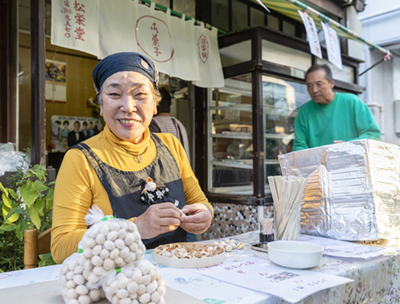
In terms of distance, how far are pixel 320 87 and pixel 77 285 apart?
2.93 meters

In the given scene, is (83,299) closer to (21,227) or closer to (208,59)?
(21,227)

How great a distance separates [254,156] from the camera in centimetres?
365

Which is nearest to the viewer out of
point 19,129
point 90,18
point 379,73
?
point 90,18

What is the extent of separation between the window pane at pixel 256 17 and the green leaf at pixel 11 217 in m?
3.58

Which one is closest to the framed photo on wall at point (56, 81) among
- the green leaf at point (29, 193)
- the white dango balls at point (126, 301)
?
the green leaf at point (29, 193)

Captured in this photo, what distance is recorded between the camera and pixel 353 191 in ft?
5.01

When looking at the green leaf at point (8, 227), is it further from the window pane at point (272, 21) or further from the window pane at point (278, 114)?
the window pane at point (272, 21)

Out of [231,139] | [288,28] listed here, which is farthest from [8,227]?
[288,28]

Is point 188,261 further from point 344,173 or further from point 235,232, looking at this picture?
point 235,232

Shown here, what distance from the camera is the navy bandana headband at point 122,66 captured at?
1.42m

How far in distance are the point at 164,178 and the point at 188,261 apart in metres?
0.57

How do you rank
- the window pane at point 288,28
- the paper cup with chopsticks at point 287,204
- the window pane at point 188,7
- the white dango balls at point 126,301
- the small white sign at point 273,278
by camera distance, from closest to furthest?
the white dango balls at point 126,301 < the small white sign at point 273,278 < the paper cup with chopsticks at point 287,204 < the window pane at point 188,7 < the window pane at point 288,28

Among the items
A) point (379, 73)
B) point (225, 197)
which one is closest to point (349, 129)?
point (225, 197)

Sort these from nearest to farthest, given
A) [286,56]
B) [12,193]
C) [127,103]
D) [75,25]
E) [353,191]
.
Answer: [127,103]
[353,191]
[12,193]
[75,25]
[286,56]
